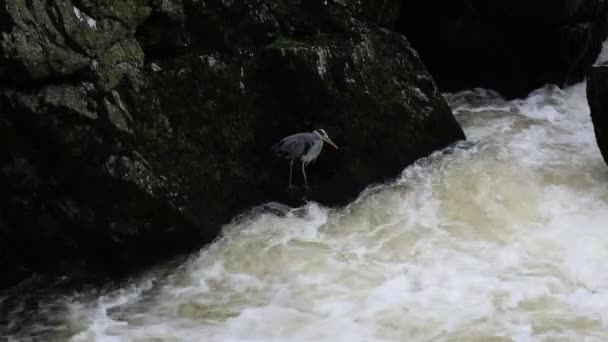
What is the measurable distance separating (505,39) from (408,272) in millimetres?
5350

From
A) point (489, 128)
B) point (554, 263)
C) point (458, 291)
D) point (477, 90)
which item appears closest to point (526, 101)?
point (477, 90)

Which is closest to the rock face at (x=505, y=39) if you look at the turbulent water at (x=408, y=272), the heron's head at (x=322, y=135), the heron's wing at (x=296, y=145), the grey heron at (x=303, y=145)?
the turbulent water at (x=408, y=272)

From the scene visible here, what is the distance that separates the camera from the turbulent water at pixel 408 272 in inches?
216

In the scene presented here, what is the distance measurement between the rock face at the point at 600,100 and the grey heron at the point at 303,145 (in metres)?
3.01

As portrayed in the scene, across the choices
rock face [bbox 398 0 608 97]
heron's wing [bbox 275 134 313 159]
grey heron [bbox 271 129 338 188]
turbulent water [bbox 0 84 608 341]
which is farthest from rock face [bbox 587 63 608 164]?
heron's wing [bbox 275 134 313 159]

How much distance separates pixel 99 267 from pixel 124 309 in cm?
57

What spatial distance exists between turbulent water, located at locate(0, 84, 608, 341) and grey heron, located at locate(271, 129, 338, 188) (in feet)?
1.96

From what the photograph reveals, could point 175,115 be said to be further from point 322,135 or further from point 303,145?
point 322,135

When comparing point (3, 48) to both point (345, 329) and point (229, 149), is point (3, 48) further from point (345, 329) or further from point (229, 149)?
point (345, 329)

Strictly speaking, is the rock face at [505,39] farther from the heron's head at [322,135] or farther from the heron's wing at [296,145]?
the heron's wing at [296,145]

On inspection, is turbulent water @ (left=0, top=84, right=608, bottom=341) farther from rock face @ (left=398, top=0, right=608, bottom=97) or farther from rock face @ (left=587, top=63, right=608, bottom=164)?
rock face @ (left=398, top=0, right=608, bottom=97)

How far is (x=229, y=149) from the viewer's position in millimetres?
6863

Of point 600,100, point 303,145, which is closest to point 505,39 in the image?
point 600,100

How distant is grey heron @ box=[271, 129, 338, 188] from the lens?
6.77 metres
